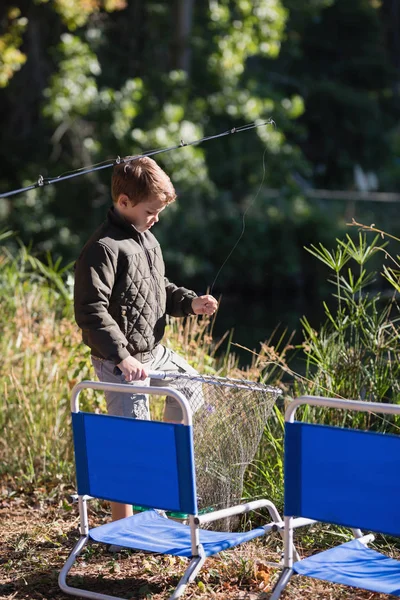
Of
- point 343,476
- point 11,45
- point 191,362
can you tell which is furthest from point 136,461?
point 11,45

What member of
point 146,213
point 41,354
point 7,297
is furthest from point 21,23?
point 146,213

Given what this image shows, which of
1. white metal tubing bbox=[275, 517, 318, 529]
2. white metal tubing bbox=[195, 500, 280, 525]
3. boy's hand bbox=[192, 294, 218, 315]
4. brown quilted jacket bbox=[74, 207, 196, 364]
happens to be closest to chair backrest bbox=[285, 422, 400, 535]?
white metal tubing bbox=[275, 517, 318, 529]

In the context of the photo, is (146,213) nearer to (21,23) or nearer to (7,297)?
(7,297)

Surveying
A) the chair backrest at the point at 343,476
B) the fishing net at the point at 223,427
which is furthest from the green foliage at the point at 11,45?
the chair backrest at the point at 343,476

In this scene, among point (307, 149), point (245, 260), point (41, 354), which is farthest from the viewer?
point (307, 149)

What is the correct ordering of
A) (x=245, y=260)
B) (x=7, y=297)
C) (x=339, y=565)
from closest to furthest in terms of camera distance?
(x=339, y=565), (x=7, y=297), (x=245, y=260)

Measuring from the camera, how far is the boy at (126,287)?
3.75 m

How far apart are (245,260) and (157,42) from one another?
5209mm

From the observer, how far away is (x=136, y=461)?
132 inches

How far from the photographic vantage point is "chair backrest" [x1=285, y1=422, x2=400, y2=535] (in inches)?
114

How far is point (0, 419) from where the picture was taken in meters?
5.74

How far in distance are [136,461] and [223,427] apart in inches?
29.8

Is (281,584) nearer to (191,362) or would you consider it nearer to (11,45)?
(191,362)

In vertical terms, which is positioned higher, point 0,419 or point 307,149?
point 307,149
